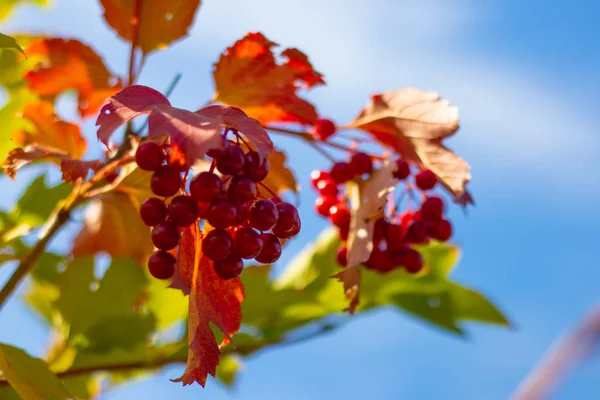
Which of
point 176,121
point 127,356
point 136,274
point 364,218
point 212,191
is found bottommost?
point 127,356

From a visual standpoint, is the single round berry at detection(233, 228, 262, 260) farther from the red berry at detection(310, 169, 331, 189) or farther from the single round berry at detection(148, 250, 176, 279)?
the red berry at detection(310, 169, 331, 189)

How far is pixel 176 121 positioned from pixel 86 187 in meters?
0.47

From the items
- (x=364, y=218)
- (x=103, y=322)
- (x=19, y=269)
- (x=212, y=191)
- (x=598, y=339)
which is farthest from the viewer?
(x=103, y=322)

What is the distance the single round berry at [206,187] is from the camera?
1.05 m

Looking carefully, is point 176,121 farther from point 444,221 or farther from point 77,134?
point 444,221

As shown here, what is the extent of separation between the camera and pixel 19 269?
130 cm

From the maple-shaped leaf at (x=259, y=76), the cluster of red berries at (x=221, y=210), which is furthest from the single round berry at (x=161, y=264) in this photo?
the maple-shaped leaf at (x=259, y=76)

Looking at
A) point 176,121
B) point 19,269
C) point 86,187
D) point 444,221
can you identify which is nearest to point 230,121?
point 176,121

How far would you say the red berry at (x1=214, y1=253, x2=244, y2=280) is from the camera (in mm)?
1085

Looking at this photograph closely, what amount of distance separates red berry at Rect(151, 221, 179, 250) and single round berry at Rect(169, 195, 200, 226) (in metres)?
0.02

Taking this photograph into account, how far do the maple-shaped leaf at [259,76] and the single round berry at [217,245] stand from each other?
1.42 feet

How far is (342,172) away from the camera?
1.58 meters

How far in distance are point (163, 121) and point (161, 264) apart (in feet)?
1.00

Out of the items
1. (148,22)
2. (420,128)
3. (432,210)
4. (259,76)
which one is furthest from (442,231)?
(148,22)
